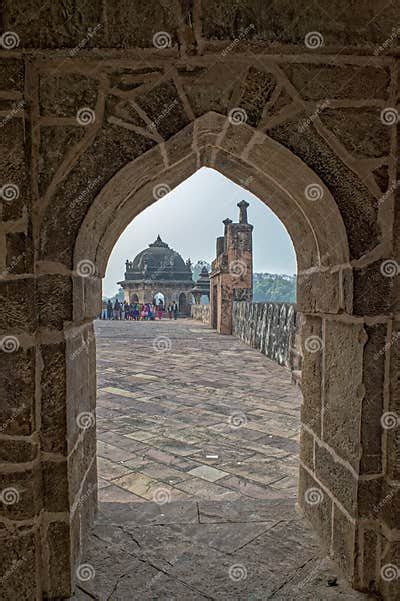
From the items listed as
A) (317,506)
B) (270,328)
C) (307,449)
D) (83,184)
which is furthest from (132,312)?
(83,184)

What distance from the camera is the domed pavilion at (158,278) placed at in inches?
1332

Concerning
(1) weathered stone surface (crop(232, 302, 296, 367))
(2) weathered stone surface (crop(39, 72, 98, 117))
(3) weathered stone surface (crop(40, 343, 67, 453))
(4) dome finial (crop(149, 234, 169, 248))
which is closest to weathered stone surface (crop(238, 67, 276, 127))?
(2) weathered stone surface (crop(39, 72, 98, 117))

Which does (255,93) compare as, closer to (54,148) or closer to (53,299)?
(54,148)

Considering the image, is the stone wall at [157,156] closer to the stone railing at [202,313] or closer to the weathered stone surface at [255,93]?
the weathered stone surface at [255,93]

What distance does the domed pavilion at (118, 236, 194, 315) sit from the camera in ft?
111

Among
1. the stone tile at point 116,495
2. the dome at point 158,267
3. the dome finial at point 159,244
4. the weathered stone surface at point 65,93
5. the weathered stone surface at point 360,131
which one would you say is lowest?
the stone tile at point 116,495

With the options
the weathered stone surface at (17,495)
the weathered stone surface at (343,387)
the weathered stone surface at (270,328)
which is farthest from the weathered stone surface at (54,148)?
the weathered stone surface at (270,328)

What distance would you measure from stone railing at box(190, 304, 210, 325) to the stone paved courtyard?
16.7m

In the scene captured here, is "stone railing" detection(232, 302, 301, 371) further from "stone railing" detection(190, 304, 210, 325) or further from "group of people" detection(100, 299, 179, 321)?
"group of people" detection(100, 299, 179, 321)

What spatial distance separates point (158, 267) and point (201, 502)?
33.1 m

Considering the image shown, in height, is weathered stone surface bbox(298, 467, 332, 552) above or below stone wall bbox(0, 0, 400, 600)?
below

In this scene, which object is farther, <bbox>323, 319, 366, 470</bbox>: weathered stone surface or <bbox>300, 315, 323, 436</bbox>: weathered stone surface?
<bbox>300, 315, 323, 436</bbox>: weathered stone surface

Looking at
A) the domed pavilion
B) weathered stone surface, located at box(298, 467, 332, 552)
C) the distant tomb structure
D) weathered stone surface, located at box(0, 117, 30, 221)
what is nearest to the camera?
weathered stone surface, located at box(0, 117, 30, 221)

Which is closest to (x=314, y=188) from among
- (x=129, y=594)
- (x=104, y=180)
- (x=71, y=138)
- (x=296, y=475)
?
(x=104, y=180)
